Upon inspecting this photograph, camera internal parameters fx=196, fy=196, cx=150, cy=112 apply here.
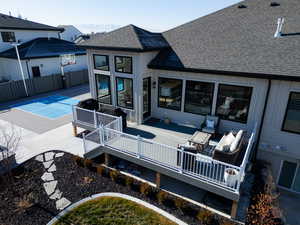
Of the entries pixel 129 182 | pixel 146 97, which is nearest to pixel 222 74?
pixel 146 97

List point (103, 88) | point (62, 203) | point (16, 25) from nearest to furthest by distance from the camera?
point (62, 203), point (103, 88), point (16, 25)

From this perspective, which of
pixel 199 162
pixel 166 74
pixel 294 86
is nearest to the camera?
pixel 199 162

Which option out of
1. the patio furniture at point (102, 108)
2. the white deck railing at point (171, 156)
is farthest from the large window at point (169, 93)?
the white deck railing at point (171, 156)

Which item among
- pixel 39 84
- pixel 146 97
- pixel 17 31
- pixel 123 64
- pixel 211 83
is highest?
pixel 17 31

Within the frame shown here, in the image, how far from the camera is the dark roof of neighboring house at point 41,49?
19.8 metres

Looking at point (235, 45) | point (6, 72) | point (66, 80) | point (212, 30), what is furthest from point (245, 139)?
point (6, 72)

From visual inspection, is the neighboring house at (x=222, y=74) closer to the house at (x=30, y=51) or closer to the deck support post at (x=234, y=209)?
the deck support post at (x=234, y=209)

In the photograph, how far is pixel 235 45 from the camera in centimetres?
922

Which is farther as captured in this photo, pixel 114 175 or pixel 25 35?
pixel 25 35

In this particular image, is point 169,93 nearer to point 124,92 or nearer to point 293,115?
point 124,92

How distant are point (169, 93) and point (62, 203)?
22.0 feet

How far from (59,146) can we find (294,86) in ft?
35.3

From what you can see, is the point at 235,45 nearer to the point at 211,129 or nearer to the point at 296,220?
the point at 211,129

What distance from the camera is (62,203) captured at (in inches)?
264
